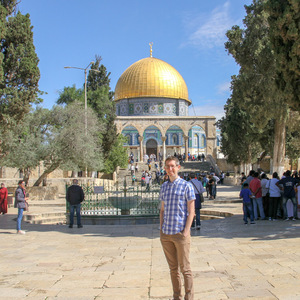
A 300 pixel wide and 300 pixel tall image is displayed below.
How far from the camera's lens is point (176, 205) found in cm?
350

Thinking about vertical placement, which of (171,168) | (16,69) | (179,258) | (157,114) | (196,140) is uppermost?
(157,114)

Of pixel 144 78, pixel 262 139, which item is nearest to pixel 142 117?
pixel 144 78

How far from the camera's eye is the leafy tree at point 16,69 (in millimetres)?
12672

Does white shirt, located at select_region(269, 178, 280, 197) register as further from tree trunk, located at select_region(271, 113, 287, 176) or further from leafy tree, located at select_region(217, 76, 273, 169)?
leafy tree, located at select_region(217, 76, 273, 169)

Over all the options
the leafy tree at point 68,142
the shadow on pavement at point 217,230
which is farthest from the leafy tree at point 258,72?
the leafy tree at point 68,142

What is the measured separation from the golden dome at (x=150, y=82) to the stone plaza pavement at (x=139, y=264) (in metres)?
40.4

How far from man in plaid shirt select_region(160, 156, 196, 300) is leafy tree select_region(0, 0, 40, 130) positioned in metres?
10.3

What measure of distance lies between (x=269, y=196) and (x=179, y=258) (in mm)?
6794

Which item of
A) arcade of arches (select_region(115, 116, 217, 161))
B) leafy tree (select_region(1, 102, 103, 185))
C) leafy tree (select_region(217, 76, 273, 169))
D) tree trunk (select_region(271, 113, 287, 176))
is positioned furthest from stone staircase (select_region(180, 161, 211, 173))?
tree trunk (select_region(271, 113, 287, 176))

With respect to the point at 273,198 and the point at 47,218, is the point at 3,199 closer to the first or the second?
the point at 47,218

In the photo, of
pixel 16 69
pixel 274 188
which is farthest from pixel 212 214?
pixel 16 69

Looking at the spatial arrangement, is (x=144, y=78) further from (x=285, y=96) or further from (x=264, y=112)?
(x=285, y=96)

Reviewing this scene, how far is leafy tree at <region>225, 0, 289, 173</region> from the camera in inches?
598

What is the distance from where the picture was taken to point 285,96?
9711 mm
